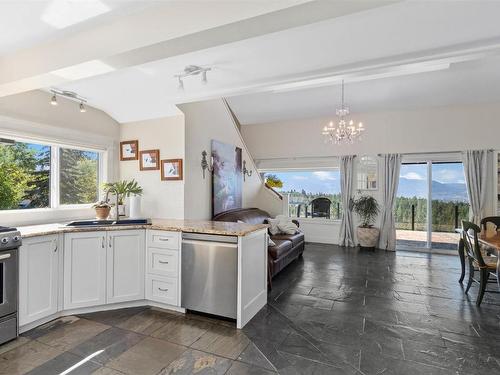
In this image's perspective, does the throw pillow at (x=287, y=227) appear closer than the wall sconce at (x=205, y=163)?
No

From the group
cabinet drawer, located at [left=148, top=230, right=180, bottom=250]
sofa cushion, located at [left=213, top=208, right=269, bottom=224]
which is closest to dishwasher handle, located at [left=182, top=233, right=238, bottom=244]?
cabinet drawer, located at [left=148, top=230, right=180, bottom=250]

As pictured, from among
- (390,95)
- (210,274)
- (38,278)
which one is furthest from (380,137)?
(38,278)

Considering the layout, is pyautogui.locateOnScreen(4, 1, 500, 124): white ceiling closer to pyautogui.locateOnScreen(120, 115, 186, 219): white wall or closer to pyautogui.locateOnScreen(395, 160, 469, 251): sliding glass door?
pyautogui.locateOnScreen(120, 115, 186, 219): white wall

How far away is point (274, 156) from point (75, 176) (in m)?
4.68

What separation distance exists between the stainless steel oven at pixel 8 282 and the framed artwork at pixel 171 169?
1.76 metres

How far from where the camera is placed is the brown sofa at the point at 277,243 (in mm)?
3896

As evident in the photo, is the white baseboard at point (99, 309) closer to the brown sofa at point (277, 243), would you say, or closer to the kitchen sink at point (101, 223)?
the kitchen sink at point (101, 223)

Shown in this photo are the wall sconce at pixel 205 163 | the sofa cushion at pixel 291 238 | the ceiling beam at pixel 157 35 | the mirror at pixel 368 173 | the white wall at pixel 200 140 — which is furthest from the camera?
the mirror at pixel 368 173

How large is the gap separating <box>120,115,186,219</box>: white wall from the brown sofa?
2.88 ft

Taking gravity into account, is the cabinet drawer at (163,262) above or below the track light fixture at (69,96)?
below

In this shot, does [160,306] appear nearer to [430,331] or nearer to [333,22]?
→ [430,331]

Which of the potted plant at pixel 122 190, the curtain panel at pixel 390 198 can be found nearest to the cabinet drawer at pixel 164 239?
the potted plant at pixel 122 190

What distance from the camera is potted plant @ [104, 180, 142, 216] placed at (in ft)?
11.5

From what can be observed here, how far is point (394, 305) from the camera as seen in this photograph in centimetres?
315
